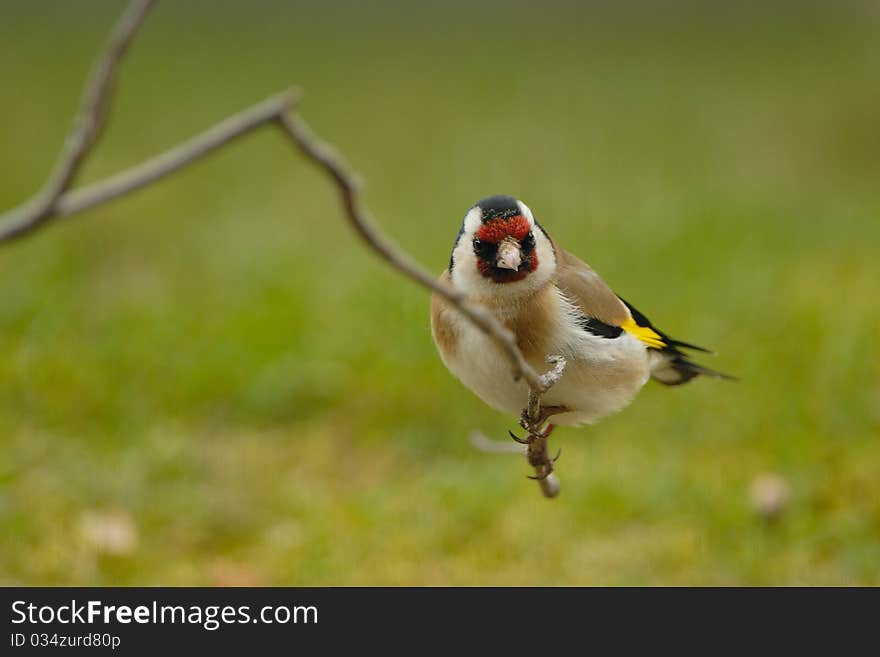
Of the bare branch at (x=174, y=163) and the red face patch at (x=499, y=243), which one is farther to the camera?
the red face patch at (x=499, y=243)

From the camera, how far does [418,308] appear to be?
15.0ft

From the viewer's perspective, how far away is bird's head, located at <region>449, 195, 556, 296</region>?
1.62 m

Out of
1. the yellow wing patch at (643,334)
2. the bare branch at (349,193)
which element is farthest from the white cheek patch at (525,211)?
the bare branch at (349,193)

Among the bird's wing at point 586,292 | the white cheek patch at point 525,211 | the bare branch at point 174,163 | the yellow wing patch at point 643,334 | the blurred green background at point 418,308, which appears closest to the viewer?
the bare branch at point 174,163

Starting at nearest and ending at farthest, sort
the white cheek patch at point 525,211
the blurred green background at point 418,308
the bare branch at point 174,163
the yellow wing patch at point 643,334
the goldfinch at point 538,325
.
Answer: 1. the bare branch at point 174,163
2. the white cheek patch at point 525,211
3. the goldfinch at point 538,325
4. the yellow wing patch at point 643,334
5. the blurred green background at point 418,308

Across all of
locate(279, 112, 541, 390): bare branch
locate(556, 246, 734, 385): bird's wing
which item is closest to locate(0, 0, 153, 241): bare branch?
locate(279, 112, 541, 390): bare branch

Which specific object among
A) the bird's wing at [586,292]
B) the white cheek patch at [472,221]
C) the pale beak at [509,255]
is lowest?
the pale beak at [509,255]

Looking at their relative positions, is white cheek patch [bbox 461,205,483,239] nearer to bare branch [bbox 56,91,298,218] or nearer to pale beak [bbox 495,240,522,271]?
pale beak [bbox 495,240,522,271]

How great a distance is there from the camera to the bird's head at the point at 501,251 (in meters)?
1.62

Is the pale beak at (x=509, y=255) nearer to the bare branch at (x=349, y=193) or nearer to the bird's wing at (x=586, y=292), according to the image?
the bird's wing at (x=586, y=292)

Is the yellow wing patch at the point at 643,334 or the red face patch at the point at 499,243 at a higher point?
the yellow wing patch at the point at 643,334

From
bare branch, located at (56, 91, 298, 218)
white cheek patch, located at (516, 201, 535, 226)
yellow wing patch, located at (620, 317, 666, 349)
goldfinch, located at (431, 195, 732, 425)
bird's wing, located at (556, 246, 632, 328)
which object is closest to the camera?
bare branch, located at (56, 91, 298, 218)

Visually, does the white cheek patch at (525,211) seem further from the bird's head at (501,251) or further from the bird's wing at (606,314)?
the bird's wing at (606,314)

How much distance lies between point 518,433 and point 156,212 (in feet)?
8.05
